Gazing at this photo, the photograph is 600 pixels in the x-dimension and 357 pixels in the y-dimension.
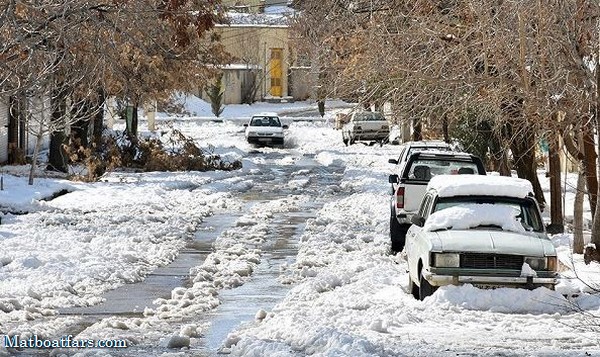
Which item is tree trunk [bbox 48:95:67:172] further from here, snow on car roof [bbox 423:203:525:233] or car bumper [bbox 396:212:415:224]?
snow on car roof [bbox 423:203:525:233]

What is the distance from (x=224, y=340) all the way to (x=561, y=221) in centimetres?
1224

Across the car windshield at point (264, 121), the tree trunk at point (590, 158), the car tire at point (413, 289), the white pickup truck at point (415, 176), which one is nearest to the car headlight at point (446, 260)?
the car tire at point (413, 289)

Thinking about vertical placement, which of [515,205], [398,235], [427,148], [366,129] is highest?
[427,148]

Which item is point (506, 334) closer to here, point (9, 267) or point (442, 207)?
point (442, 207)

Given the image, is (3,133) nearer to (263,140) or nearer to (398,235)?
(263,140)

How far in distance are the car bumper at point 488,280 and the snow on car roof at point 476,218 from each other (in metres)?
1.05

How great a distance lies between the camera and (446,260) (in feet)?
47.0

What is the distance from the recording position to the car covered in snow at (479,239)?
14.3m

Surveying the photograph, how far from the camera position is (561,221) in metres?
22.8

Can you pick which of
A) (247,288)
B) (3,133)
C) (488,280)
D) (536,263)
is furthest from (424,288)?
(3,133)

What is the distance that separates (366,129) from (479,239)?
149ft

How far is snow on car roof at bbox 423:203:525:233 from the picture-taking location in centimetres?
1522

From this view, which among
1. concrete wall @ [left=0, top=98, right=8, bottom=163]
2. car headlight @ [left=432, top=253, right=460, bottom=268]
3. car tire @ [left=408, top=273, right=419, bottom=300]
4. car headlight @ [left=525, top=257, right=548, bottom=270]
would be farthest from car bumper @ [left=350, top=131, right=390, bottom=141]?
car headlight @ [left=432, top=253, right=460, bottom=268]

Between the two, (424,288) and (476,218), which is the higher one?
(476,218)
